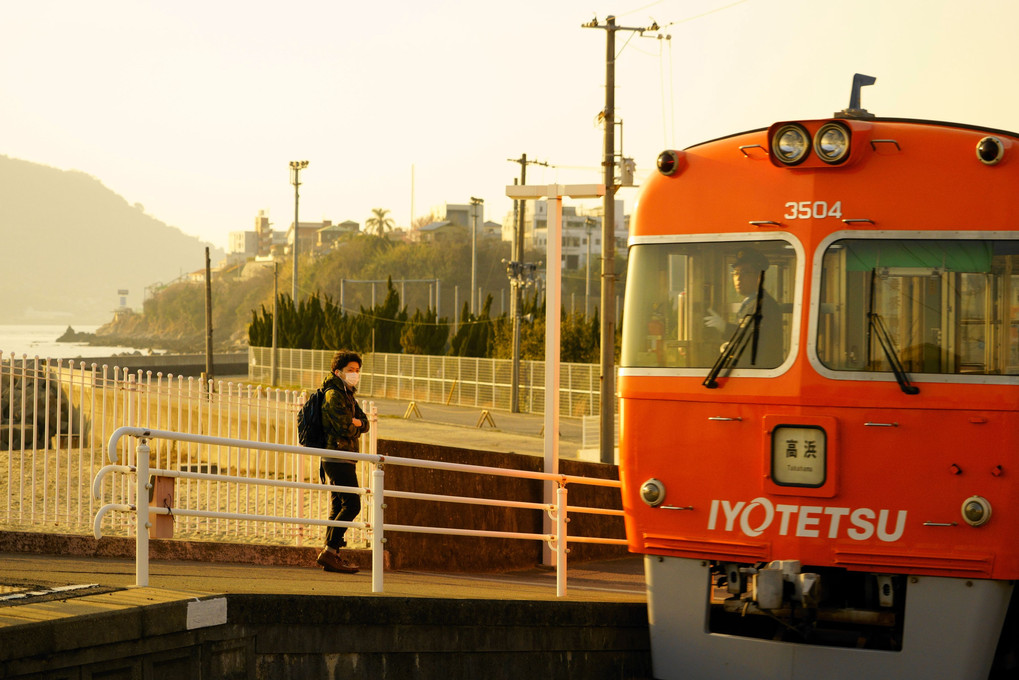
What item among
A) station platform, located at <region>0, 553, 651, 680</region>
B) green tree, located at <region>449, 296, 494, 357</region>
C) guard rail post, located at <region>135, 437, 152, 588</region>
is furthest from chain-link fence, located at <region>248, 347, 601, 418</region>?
guard rail post, located at <region>135, 437, 152, 588</region>

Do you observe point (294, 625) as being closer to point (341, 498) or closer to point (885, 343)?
point (341, 498)

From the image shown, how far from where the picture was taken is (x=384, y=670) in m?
6.95

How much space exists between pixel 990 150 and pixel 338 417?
4760 millimetres

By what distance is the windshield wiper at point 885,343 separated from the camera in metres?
7.03

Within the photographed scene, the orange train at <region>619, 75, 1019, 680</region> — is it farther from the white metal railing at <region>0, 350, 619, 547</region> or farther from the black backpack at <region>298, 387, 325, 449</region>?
the white metal railing at <region>0, 350, 619, 547</region>

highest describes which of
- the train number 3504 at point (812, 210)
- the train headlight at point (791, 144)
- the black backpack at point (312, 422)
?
the train headlight at point (791, 144)

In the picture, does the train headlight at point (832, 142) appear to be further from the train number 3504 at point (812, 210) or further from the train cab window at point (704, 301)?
the train cab window at point (704, 301)

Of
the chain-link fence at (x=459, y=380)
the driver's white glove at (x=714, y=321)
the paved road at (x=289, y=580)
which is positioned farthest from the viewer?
the chain-link fence at (x=459, y=380)

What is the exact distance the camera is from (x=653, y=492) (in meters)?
7.66

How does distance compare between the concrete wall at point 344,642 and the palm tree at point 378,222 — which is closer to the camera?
the concrete wall at point 344,642

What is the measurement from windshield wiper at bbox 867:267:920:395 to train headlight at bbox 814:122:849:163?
28.4 inches

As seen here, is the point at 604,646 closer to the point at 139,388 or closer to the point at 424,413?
the point at 139,388

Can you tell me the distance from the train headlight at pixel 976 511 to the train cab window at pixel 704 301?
1.34 meters

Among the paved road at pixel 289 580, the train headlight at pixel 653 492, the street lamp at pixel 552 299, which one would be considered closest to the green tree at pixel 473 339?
the street lamp at pixel 552 299
